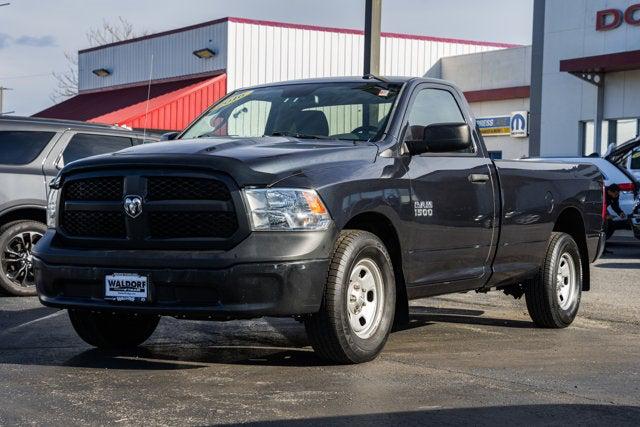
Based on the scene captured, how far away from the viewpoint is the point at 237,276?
6.64m

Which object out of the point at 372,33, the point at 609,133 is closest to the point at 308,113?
the point at 372,33

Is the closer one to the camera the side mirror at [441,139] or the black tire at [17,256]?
the side mirror at [441,139]

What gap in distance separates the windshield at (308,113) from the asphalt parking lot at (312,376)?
1.51 meters

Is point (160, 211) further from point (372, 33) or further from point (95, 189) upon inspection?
point (372, 33)

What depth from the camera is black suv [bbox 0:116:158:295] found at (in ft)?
37.6

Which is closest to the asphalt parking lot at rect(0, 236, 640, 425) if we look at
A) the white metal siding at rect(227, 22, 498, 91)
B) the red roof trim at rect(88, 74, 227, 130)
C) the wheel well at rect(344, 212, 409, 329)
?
the wheel well at rect(344, 212, 409, 329)

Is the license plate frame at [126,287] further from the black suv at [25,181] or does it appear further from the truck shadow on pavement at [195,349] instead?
the black suv at [25,181]

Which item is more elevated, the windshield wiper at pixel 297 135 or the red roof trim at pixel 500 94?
the red roof trim at pixel 500 94

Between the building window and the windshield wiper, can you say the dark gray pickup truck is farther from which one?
the building window

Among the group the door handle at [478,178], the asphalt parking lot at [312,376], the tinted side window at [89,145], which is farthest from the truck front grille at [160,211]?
the tinted side window at [89,145]

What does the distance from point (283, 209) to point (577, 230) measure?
166 inches

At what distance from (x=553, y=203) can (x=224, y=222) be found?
3598 mm

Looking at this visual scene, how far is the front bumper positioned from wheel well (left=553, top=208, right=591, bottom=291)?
3.72 m

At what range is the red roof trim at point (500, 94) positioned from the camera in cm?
3934
